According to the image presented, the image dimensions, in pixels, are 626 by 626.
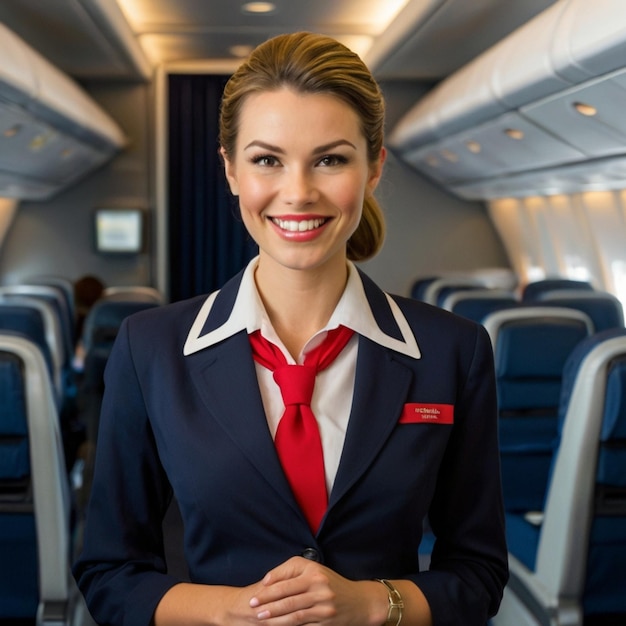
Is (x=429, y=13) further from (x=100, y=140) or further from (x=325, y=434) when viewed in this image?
(x=325, y=434)

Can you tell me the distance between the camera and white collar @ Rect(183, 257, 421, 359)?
1.59 meters

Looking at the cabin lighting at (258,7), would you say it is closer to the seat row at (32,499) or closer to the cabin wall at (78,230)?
the cabin wall at (78,230)

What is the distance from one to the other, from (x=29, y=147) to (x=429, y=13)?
10.1ft

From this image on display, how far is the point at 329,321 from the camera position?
1.59 metres

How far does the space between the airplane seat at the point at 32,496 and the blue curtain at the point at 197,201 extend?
8333 mm

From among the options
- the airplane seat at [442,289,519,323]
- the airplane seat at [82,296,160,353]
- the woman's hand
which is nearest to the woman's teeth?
the woman's hand

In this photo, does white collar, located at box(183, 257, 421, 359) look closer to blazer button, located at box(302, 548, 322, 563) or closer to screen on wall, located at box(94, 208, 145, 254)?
blazer button, located at box(302, 548, 322, 563)

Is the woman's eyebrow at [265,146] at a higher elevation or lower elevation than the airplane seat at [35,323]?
higher

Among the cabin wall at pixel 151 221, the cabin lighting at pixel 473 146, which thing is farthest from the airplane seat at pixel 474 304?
the cabin wall at pixel 151 221

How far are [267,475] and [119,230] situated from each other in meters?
9.76

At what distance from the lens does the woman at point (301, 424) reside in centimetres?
147

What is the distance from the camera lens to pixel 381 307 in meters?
1.67

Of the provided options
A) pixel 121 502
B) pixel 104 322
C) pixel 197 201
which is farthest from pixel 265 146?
pixel 197 201

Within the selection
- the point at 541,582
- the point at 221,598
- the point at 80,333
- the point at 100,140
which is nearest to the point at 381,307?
the point at 221,598
